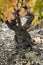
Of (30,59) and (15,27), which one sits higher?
(15,27)

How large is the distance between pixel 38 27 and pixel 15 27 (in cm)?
169

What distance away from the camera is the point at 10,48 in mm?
4926

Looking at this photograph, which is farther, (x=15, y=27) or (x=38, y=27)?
(x=38, y=27)

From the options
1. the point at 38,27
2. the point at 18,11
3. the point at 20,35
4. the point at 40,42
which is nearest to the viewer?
the point at 18,11

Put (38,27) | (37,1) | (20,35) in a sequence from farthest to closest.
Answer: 1. (38,27)
2. (20,35)
3. (37,1)

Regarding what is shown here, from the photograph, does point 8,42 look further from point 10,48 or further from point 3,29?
point 3,29

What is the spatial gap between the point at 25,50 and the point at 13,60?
42 centimetres

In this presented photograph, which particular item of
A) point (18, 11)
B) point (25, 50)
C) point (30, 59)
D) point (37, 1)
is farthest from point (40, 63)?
point (37, 1)

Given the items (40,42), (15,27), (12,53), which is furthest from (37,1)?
(40,42)

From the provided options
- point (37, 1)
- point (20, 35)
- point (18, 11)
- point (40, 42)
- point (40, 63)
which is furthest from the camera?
point (40, 42)

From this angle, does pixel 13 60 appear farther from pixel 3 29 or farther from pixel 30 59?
pixel 3 29

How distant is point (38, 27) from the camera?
608 cm

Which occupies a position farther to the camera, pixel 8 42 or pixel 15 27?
pixel 8 42

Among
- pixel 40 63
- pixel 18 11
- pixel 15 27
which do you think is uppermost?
pixel 18 11
